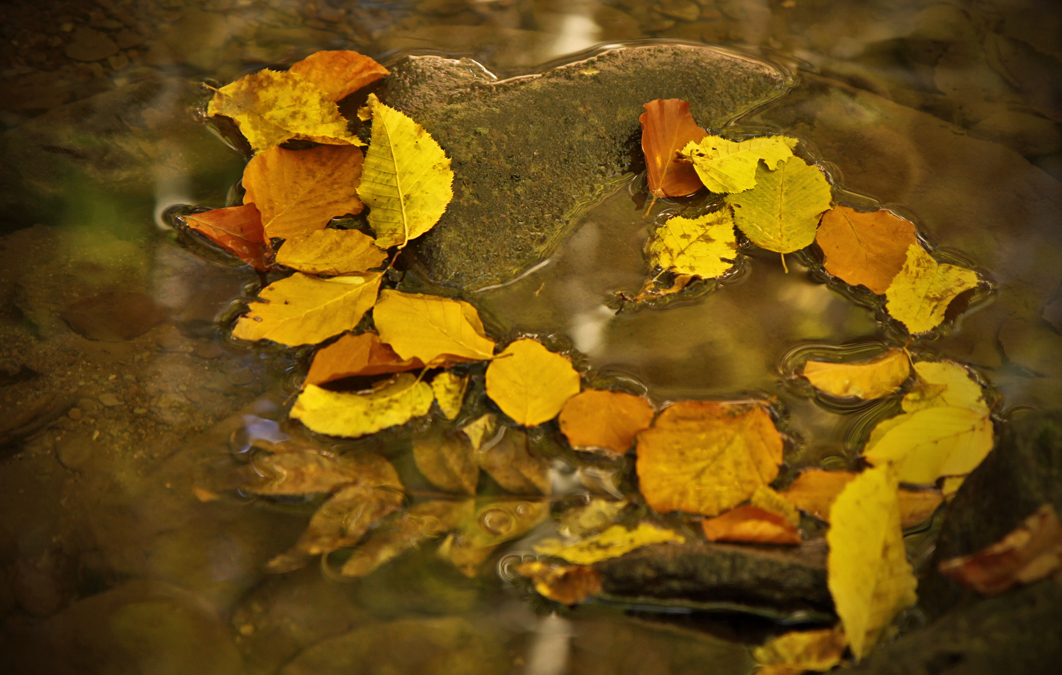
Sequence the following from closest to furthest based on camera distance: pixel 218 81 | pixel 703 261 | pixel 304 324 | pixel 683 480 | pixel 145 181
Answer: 1. pixel 683 480
2. pixel 304 324
3. pixel 703 261
4. pixel 145 181
5. pixel 218 81

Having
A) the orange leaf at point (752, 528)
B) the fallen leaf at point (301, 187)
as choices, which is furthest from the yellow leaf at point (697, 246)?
the fallen leaf at point (301, 187)

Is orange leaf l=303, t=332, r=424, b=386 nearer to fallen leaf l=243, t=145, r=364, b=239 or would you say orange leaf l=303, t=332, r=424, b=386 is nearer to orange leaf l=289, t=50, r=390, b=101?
fallen leaf l=243, t=145, r=364, b=239

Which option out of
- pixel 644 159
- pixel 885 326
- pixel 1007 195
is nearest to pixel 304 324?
pixel 644 159

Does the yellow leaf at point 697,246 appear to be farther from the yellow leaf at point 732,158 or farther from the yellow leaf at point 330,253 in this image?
the yellow leaf at point 330,253

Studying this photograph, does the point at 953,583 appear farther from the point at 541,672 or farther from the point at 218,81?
the point at 218,81

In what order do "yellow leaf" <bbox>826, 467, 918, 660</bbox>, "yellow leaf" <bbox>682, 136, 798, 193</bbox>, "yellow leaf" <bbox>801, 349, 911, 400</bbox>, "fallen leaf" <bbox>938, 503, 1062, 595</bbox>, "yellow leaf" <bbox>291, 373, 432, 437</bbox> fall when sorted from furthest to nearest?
"yellow leaf" <bbox>682, 136, 798, 193</bbox> → "yellow leaf" <bbox>801, 349, 911, 400</bbox> → "yellow leaf" <bbox>291, 373, 432, 437</bbox> → "yellow leaf" <bbox>826, 467, 918, 660</bbox> → "fallen leaf" <bbox>938, 503, 1062, 595</bbox>

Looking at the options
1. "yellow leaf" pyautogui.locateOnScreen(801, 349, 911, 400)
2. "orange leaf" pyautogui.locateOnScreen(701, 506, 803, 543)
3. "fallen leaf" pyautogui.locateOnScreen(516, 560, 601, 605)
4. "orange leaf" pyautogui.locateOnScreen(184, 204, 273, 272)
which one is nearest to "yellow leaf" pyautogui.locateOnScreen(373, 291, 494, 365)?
"orange leaf" pyautogui.locateOnScreen(184, 204, 273, 272)
